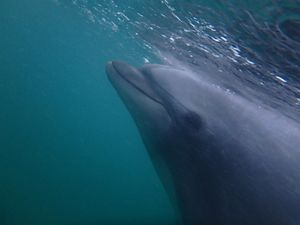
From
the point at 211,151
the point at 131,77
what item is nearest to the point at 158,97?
the point at 131,77

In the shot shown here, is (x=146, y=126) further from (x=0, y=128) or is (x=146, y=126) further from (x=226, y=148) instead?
(x=0, y=128)

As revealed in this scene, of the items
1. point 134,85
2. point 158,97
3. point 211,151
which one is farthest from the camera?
point 134,85

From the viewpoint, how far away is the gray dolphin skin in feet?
15.1

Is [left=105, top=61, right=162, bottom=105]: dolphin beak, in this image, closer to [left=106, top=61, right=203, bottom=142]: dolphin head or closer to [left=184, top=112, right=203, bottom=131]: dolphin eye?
[left=106, top=61, right=203, bottom=142]: dolphin head

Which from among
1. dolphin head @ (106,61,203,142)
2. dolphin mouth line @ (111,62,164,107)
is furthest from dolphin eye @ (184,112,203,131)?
dolphin mouth line @ (111,62,164,107)

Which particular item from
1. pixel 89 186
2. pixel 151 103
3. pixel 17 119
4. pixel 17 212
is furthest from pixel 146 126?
pixel 17 119

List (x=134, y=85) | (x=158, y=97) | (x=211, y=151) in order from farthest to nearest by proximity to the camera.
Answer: (x=134, y=85), (x=158, y=97), (x=211, y=151)

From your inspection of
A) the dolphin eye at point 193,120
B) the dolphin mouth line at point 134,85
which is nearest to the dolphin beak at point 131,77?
the dolphin mouth line at point 134,85

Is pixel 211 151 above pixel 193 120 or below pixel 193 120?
below

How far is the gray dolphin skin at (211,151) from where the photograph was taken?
15.1ft

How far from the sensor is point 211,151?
15.8 feet

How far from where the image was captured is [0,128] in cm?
5203

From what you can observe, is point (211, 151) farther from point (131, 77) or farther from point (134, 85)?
point (131, 77)

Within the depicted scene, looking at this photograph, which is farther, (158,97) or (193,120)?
(158,97)
